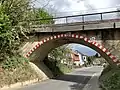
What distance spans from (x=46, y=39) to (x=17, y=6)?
5.00 metres

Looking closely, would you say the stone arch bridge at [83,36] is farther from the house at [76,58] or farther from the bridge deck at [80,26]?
the house at [76,58]

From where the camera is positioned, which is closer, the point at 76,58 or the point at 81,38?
the point at 81,38

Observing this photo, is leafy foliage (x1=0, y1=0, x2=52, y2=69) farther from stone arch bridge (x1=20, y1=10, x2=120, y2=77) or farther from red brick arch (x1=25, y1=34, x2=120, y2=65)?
red brick arch (x1=25, y1=34, x2=120, y2=65)

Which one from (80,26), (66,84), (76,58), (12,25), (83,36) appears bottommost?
(76,58)

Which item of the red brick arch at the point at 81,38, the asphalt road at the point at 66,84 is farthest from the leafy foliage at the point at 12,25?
the asphalt road at the point at 66,84

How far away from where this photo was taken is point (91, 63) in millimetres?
103438

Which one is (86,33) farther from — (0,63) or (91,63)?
(91,63)

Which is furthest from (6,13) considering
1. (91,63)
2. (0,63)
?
(91,63)

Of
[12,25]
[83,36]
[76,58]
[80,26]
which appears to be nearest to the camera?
[12,25]

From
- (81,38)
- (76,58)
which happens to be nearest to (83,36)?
(81,38)

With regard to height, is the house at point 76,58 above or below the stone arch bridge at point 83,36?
below

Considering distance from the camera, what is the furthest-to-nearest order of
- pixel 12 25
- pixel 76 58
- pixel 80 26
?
pixel 76 58 < pixel 80 26 < pixel 12 25

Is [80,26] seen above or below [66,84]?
above

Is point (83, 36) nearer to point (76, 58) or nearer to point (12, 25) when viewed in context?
point (12, 25)
